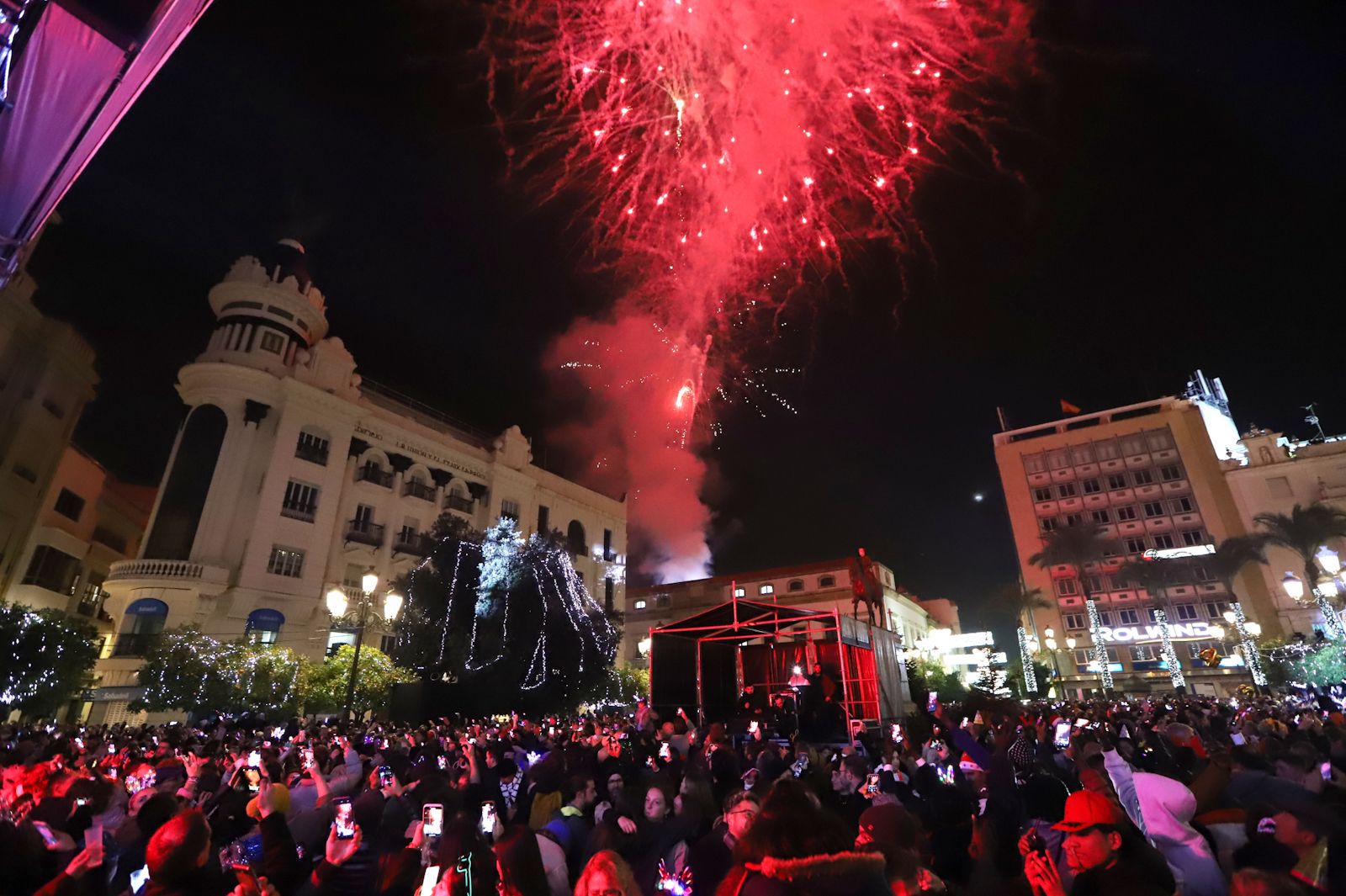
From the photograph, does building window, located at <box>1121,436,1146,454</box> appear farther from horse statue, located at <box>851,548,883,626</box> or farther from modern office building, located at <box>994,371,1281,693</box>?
horse statue, located at <box>851,548,883,626</box>

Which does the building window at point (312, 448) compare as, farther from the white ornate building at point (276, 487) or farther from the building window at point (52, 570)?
the building window at point (52, 570)

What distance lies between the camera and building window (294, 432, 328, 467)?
3184 cm

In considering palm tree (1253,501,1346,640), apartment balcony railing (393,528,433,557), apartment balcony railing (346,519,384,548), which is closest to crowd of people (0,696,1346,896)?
apartment balcony railing (346,519,384,548)

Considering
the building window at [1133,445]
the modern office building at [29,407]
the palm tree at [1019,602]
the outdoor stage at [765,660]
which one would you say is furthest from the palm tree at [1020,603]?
the modern office building at [29,407]

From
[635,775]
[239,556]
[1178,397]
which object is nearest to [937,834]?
[635,775]

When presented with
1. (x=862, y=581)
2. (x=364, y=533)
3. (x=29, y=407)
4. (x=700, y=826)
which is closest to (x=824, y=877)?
(x=700, y=826)

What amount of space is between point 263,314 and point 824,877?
37129mm

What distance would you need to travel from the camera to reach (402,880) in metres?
4.10

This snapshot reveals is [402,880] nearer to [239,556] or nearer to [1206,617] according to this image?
[239,556]

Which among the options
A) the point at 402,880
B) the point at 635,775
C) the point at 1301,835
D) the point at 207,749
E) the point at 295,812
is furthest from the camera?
the point at 207,749

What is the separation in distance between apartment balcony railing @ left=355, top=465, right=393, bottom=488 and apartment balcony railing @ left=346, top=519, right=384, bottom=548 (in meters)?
2.31

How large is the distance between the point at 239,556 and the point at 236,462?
14.8 ft

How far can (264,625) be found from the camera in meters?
27.8

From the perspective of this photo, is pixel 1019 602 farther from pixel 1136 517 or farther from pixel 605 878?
pixel 605 878
